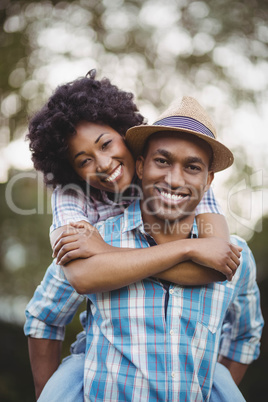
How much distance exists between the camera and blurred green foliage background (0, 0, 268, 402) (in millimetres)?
5602

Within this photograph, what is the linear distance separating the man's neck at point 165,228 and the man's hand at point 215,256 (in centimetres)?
28

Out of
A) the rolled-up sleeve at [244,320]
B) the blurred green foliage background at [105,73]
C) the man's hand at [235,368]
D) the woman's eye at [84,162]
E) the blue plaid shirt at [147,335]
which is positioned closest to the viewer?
the blue plaid shirt at [147,335]

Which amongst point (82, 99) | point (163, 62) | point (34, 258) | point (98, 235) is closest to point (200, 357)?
point (98, 235)

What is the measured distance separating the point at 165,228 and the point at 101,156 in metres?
0.55

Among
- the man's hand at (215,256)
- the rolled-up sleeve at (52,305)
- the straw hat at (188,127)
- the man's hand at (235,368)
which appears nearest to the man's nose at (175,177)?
the straw hat at (188,127)

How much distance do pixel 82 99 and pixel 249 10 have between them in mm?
4271

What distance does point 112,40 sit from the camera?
605 centimetres

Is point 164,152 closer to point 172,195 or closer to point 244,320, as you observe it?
point 172,195

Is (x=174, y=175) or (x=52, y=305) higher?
(x=174, y=175)

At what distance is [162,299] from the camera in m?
1.92

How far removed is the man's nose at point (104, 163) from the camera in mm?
2273

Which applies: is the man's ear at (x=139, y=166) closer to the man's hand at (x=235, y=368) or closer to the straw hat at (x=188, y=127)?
the straw hat at (x=188, y=127)

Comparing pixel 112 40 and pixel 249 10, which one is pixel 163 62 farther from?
pixel 249 10

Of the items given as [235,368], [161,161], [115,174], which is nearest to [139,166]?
[115,174]
